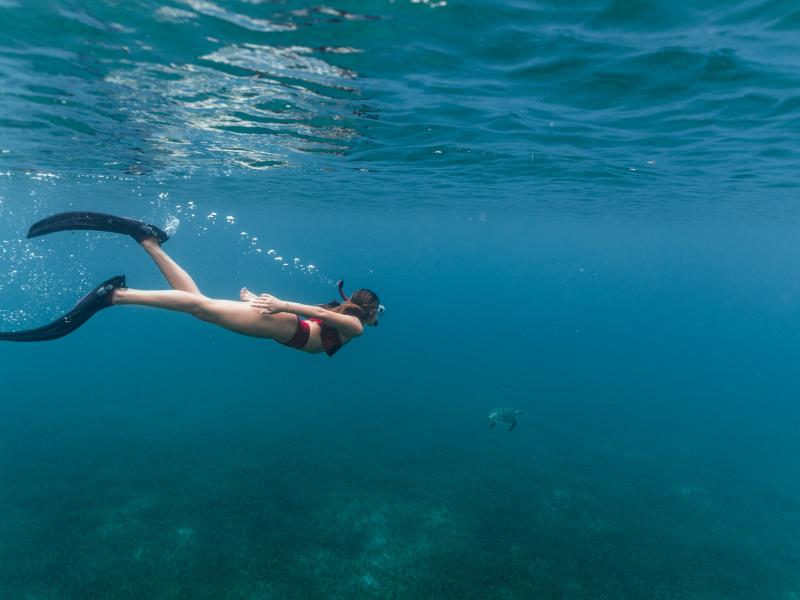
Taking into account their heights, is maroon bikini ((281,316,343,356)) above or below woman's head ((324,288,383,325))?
below

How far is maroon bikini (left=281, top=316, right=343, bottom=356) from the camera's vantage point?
6.26m

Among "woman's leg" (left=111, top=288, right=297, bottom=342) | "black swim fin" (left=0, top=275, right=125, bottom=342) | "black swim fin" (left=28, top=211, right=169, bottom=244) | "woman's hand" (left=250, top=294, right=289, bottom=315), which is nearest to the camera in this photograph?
"woman's hand" (left=250, top=294, right=289, bottom=315)

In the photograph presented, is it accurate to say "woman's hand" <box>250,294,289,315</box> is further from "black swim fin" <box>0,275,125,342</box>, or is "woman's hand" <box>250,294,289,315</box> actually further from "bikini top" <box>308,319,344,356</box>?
"black swim fin" <box>0,275,125,342</box>

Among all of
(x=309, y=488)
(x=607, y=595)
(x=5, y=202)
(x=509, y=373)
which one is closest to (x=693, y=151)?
(x=607, y=595)

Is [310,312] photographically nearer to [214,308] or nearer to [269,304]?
[269,304]

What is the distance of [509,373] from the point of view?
38312 mm

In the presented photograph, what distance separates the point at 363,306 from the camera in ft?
21.4

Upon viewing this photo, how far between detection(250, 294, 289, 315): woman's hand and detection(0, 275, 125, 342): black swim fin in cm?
212

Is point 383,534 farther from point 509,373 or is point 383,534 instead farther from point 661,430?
point 509,373

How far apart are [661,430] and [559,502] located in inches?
546

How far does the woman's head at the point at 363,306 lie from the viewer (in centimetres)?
635

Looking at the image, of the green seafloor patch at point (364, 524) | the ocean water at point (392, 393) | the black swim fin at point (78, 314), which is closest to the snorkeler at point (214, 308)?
the black swim fin at point (78, 314)

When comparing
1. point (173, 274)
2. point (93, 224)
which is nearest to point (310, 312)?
point (173, 274)

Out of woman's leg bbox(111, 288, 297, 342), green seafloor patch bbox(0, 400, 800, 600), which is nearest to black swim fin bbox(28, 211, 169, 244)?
woman's leg bbox(111, 288, 297, 342)
